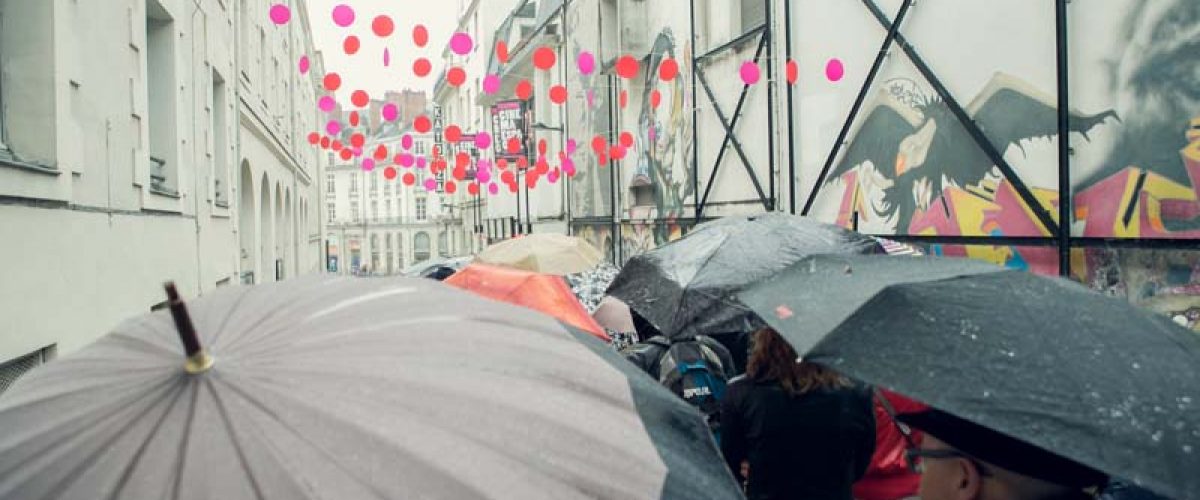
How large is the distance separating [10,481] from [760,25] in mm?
10354

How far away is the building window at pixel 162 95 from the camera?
26.6 ft

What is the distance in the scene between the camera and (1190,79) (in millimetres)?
5086

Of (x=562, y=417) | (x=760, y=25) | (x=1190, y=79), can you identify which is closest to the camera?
(x=562, y=417)

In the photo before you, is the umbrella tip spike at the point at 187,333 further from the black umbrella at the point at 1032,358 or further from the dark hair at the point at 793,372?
the dark hair at the point at 793,372

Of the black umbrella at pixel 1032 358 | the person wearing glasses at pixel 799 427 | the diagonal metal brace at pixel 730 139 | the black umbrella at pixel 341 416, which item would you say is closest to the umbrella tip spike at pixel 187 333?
the black umbrella at pixel 341 416

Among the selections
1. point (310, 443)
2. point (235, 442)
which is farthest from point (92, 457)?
point (310, 443)

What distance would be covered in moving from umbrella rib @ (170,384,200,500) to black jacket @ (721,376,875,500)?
2.29m

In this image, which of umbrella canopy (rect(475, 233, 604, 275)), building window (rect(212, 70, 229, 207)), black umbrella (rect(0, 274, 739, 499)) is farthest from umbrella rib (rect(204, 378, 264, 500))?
building window (rect(212, 70, 229, 207))

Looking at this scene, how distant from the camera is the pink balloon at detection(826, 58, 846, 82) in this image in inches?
343

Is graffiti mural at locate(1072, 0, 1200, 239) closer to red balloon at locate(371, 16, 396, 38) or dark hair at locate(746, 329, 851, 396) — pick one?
dark hair at locate(746, 329, 851, 396)

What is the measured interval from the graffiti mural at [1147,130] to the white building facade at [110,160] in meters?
6.43

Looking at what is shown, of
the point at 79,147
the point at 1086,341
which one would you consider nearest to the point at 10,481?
the point at 1086,341

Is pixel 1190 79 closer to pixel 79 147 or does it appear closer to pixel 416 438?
pixel 416 438

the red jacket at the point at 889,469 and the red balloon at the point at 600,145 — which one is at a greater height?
the red balloon at the point at 600,145
